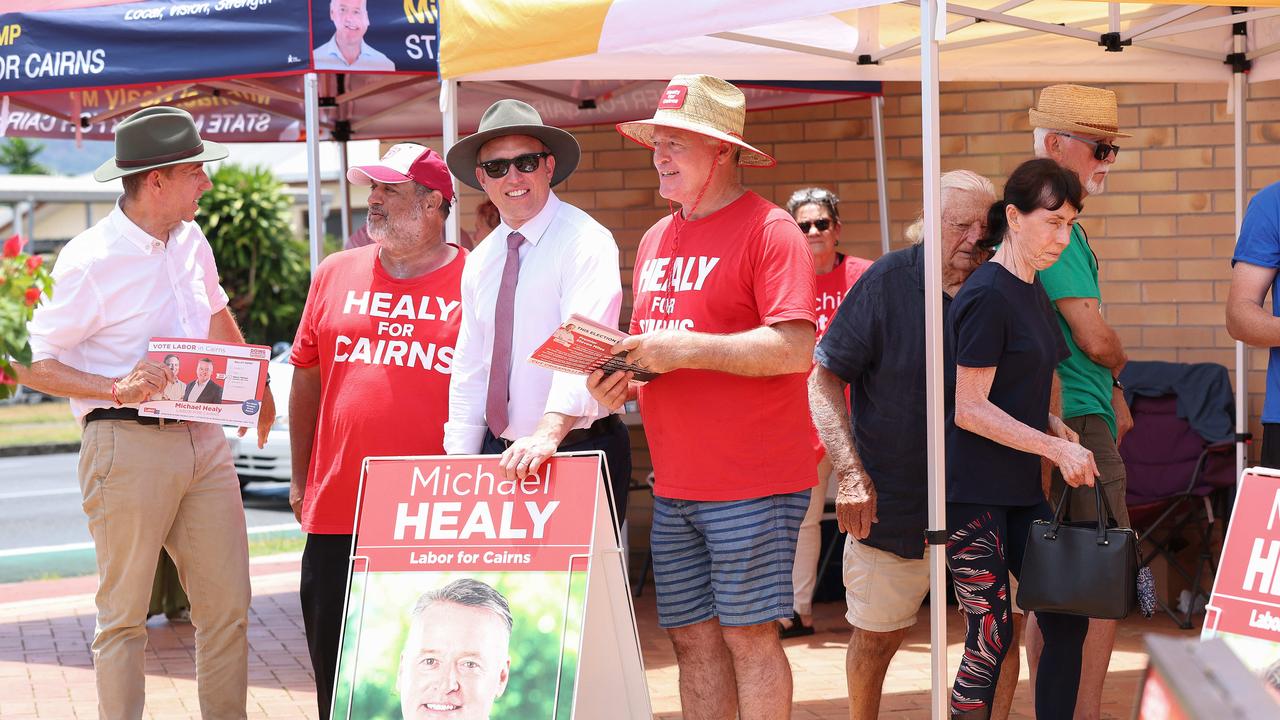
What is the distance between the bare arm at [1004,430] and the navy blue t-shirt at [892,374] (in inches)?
8.7

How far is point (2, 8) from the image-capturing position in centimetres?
611

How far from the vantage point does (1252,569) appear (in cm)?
341

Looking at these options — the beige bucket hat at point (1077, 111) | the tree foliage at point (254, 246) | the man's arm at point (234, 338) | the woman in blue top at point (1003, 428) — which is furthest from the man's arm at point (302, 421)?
the tree foliage at point (254, 246)

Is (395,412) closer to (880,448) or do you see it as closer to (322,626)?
(322,626)

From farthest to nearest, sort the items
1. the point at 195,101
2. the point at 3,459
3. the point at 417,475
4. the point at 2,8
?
1. the point at 3,459
2. the point at 195,101
3. the point at 2,8
4. the point at 417,475

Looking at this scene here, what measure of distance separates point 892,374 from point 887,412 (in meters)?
0.12

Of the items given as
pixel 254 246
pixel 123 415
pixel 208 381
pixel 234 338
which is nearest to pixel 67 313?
pixel 123 415

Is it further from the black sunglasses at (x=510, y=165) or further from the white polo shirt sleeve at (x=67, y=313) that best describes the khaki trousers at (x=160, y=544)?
the black sunglasses at (x=510, y=165)

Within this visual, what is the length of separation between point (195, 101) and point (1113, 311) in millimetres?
5639

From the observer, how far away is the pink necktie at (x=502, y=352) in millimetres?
3996

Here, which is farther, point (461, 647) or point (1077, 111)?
point (1077, 111)

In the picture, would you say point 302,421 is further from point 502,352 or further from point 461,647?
point 461,647

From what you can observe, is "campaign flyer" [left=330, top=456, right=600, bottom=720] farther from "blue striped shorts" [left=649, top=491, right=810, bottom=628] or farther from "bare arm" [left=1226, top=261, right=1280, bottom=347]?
"bare arm" [left=1226, top=261, right=1280, bottom=347]

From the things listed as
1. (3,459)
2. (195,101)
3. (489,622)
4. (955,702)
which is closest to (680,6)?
(489,622)
